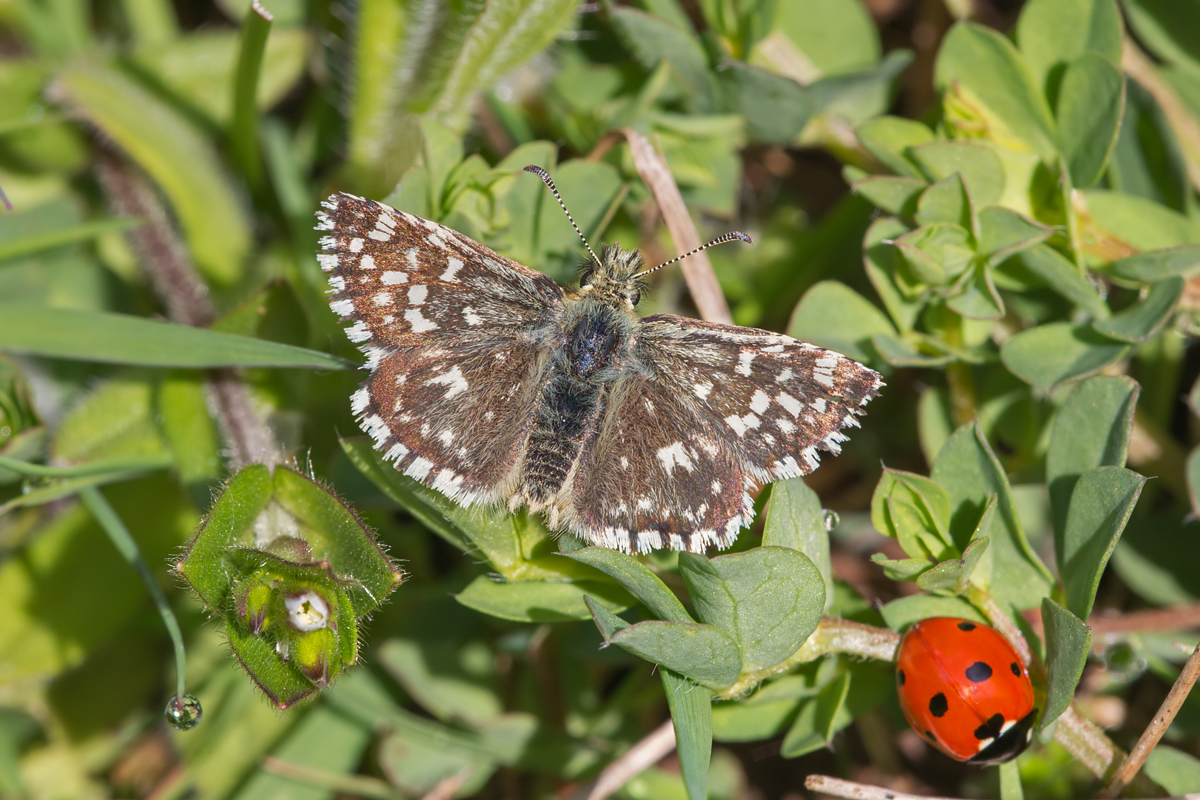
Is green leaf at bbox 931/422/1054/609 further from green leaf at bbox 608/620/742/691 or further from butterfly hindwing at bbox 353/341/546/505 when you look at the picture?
butterfly hindwing at bbox 353/341/546/505

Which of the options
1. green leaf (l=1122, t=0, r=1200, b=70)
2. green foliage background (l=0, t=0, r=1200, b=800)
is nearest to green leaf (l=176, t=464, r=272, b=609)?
green foliage background (l=0, t=0, r=1200, b=800)

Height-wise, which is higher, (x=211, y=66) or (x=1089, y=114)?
(x=1089, y=114)

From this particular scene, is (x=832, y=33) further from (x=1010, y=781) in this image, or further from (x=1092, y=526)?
(x=1010, y=781)

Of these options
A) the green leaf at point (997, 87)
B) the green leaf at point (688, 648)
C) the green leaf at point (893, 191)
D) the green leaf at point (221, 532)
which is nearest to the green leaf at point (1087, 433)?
the green leaf at point (893, 191)

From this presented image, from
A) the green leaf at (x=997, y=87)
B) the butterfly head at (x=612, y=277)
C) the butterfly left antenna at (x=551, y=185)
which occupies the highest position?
the green leaf at (x=997, y=87)

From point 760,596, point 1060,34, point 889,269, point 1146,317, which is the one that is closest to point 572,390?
point 760,596

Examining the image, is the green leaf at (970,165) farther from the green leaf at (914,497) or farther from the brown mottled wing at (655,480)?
the brown mottled wing at (655,480)
